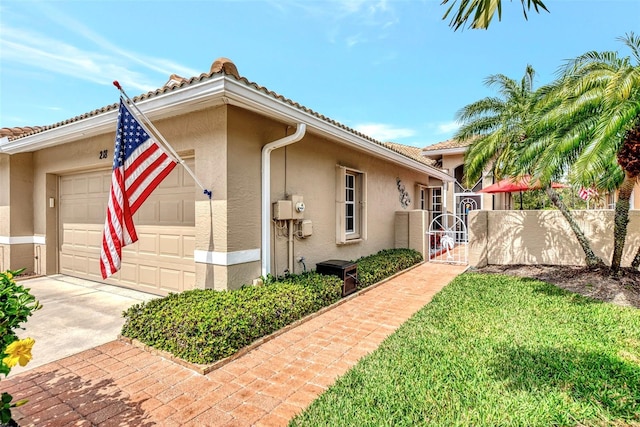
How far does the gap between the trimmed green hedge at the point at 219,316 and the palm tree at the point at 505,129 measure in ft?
21.4

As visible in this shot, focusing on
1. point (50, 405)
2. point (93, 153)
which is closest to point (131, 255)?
point (93, 153)

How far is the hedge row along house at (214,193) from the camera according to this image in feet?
17.8

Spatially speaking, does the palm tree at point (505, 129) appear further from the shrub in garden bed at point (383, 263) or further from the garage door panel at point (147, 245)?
the garage door panel at point (147, 245)

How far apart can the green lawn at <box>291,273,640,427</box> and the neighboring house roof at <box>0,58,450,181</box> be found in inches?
164

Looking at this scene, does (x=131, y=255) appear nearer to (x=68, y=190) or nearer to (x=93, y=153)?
(x=93, y=153)

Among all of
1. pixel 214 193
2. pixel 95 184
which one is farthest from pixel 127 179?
pixel 95 184

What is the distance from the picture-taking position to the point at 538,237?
9.34 metres

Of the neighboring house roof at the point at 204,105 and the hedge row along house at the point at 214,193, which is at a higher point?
the neighboring house roof at the point at 204,105

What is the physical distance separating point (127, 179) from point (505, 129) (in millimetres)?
9495

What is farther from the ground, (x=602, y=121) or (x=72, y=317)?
(x=602, y=121)

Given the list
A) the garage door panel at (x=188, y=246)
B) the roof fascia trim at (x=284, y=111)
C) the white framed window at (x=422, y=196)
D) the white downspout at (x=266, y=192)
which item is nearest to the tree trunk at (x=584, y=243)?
the roof fascia trim at (x=284, y=111)

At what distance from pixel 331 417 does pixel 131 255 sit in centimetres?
621

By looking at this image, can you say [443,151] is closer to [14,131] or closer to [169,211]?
[169,211]

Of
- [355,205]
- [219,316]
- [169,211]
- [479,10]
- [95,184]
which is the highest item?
[479,10]
